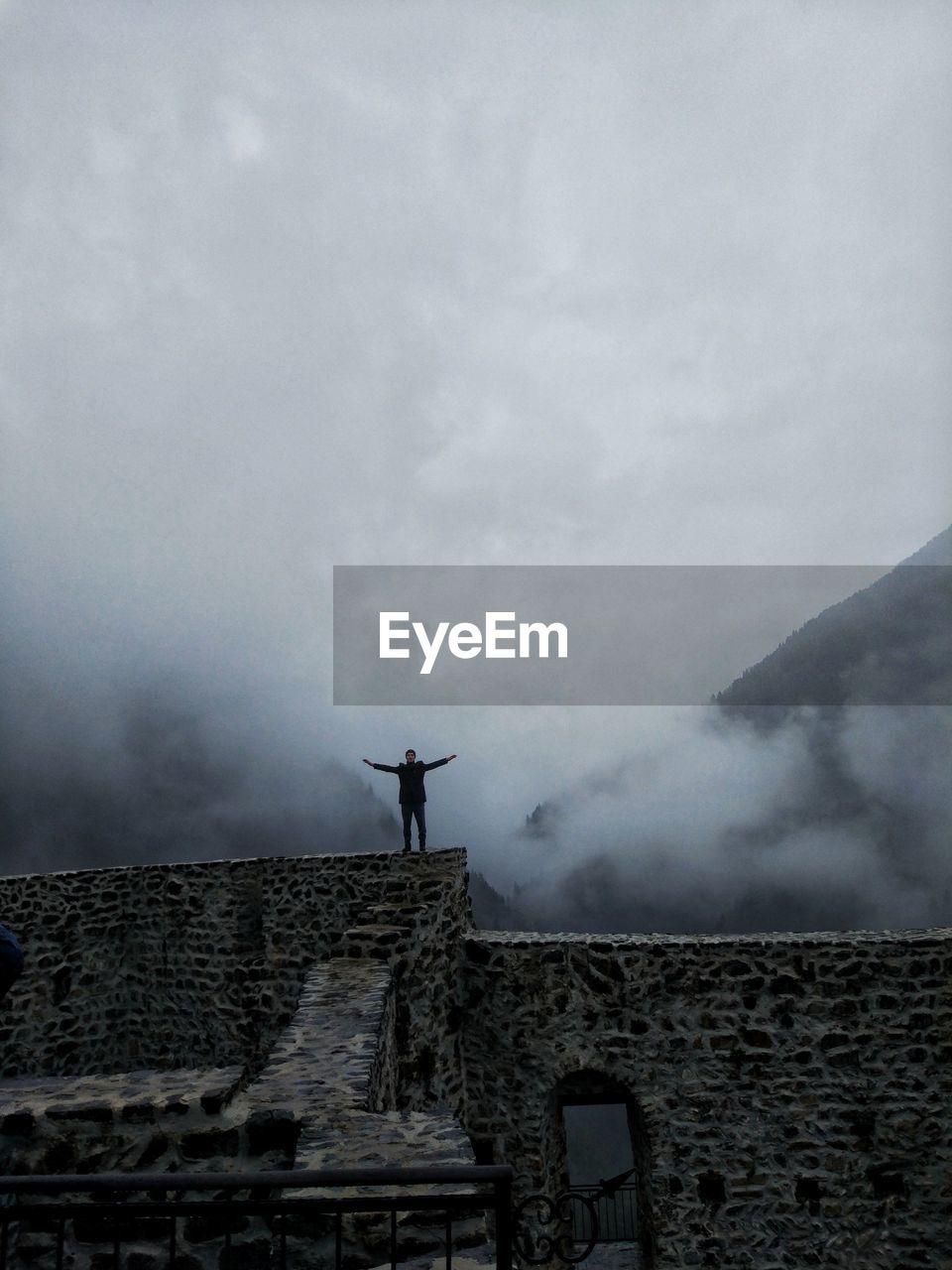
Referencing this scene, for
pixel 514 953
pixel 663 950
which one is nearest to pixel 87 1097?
pixel 514 953

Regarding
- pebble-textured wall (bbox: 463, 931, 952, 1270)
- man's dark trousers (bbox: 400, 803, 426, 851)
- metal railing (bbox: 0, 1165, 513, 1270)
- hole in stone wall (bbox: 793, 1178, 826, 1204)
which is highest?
man's dark trousers (bbox: 400, 803, 426, 851)

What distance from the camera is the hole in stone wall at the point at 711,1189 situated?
8.55 metres

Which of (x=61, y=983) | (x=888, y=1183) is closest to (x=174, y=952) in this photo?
(x=61, y=983)

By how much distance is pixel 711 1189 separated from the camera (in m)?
8.57

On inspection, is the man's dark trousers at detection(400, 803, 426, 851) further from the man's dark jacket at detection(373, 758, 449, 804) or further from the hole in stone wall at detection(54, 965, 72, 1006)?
the hole in stone wall at detection(54, 965, 72, 1006)

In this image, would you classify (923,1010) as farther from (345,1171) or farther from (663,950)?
(345,1171)

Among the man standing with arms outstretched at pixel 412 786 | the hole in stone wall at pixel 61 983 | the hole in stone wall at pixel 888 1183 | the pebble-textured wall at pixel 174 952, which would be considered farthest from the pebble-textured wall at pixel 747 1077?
the hole in stone wall at pixel 61 983

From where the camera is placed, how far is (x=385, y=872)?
10266 mm

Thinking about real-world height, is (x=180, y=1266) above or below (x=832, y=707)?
below

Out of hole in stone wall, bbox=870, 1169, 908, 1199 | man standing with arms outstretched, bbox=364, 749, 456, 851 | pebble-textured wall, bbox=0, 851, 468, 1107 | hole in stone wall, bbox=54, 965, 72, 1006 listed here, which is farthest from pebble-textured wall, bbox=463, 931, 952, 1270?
hole in stone wall, bbox=54, 965, 72, 1006

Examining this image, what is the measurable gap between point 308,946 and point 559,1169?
3.80 m

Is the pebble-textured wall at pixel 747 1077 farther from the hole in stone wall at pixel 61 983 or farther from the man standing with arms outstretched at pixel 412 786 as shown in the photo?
the hole in stone wall at pixel 61 983

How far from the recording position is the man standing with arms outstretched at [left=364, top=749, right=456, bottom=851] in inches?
457

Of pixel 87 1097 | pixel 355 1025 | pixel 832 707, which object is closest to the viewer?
pixel 87 1097
